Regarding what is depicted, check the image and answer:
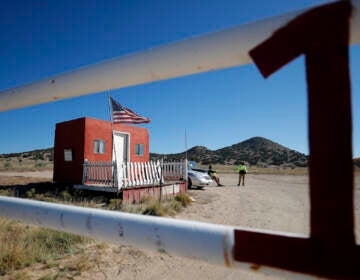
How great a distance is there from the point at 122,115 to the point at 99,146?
471 cm

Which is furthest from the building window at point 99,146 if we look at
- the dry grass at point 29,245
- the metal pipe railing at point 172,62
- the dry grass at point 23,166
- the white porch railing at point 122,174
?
the dry grass at point 23,166

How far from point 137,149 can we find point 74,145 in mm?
3862

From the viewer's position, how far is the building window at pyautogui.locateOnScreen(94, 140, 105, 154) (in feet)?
44.6

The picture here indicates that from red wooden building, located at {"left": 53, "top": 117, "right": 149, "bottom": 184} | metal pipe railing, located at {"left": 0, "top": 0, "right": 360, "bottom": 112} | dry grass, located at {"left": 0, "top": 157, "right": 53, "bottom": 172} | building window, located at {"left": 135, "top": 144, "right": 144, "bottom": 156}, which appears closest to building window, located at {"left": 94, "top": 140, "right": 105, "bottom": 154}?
red wooden building, located at {"left": 53, "top": 117, "right": 149, "bottom": 184}

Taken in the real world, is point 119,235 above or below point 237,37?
below

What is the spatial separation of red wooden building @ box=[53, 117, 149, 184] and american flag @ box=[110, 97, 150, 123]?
271 cm

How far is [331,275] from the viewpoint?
50cm

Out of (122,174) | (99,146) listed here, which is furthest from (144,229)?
(99,146)

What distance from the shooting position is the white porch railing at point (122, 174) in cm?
1000

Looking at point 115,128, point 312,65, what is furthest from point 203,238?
point 115,128

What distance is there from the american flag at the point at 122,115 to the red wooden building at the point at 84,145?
107 inches

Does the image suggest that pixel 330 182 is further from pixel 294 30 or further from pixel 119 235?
pixel 119 235

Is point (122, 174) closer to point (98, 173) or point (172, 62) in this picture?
point (98, 173)

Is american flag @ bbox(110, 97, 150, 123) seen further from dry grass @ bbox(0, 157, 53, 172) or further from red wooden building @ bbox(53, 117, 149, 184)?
dry grass @ bbox(0, 157, 53, 172)
